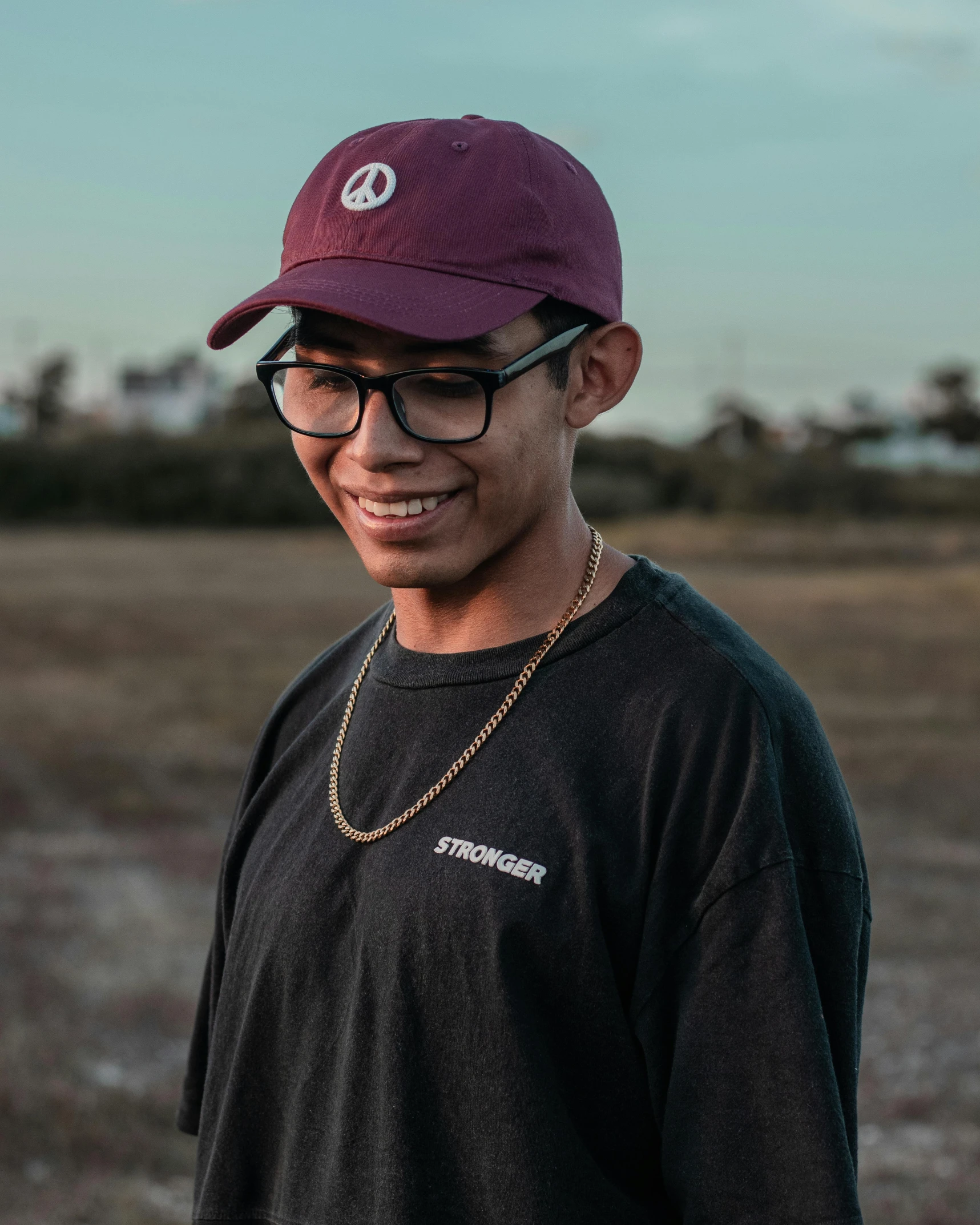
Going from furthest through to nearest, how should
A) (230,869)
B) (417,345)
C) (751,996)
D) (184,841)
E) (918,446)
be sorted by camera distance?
(918,446), (184,841), (230,869), (417,345), (751,996)

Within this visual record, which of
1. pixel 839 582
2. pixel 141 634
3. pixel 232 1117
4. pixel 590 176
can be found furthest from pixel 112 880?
pixel 839 582

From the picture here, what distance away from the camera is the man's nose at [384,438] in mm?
1415

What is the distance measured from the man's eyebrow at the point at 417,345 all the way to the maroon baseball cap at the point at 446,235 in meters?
0.04

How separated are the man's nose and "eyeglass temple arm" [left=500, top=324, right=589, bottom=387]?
12 centimetres

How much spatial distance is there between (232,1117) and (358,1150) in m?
0.24

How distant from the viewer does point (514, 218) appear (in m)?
1.41

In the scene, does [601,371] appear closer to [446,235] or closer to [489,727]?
[446,235]

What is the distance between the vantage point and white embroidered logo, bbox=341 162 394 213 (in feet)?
4.66

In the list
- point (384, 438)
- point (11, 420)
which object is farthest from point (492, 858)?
point (11, 420)

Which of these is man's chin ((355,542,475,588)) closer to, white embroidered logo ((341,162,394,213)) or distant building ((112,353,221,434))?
white embroidered logo ((341,162,394,213))

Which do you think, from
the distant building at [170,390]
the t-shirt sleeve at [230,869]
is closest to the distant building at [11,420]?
the distant building at [170,390]

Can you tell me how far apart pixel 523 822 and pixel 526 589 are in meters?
0.28

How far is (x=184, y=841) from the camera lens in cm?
828

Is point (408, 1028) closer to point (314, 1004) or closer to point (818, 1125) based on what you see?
point (314, 1004)
